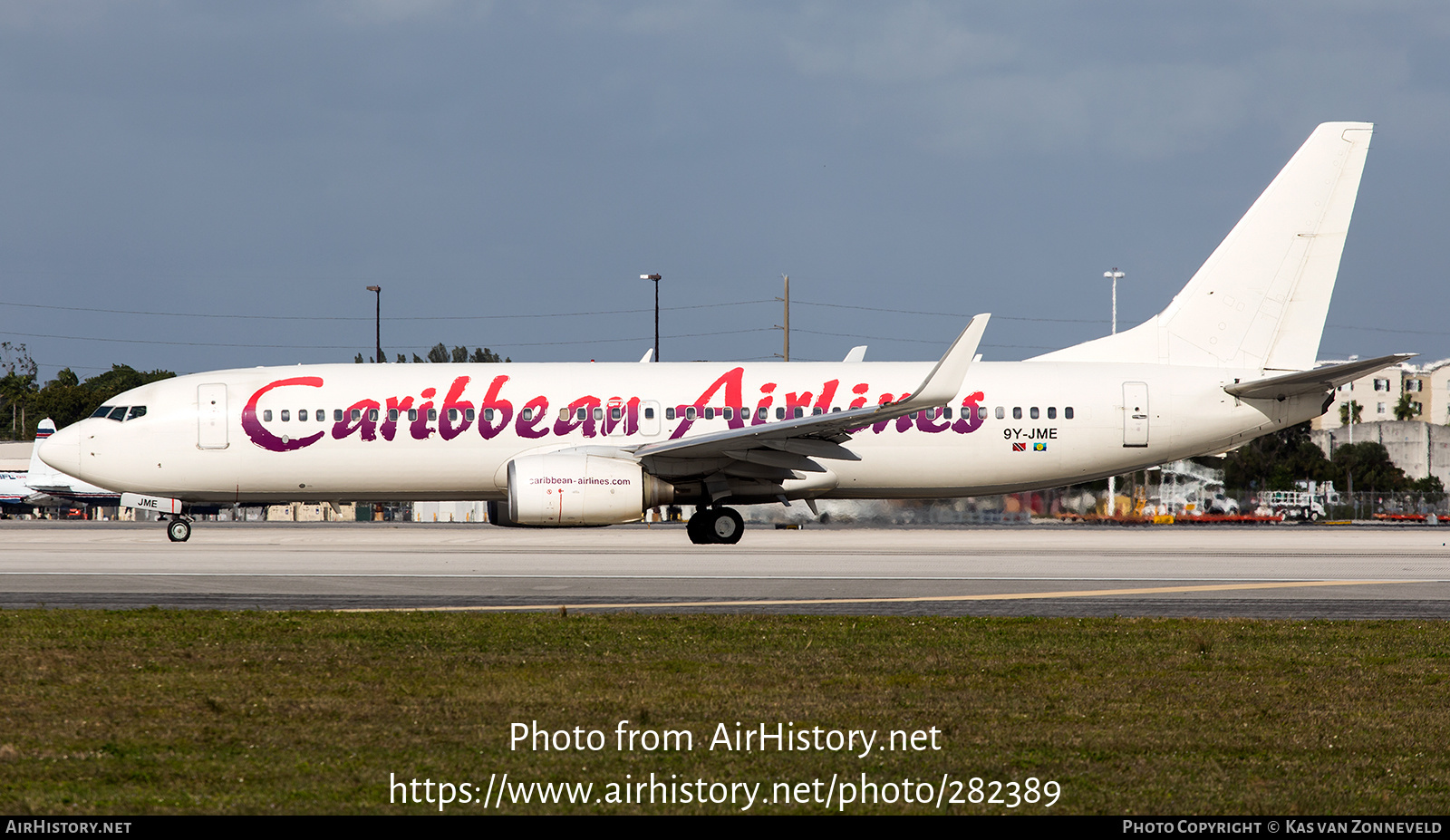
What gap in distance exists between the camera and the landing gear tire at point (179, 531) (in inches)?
979

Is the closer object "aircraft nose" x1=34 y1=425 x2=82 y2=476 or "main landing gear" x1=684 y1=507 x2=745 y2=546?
"main landing gear" x1=684 y1=507 x2=745 y2=546

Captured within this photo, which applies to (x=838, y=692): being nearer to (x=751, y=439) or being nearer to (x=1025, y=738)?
(x=1025, y=738)

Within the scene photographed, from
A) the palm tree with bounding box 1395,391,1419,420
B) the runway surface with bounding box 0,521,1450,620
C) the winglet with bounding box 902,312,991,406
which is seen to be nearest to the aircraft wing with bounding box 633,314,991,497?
the winglet with bounding box 902,312,991,406

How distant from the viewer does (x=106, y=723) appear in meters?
6.84

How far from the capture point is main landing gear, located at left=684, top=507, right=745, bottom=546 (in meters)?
23.7

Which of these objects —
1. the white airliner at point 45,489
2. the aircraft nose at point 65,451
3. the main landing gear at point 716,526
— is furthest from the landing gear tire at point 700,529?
the white airliner at point 45,489

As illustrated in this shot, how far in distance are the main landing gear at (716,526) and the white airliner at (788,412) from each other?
4 centimetres

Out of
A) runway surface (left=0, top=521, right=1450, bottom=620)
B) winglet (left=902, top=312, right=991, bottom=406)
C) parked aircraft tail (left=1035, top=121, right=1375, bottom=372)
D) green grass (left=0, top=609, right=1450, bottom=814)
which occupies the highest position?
parked aircraft tail (left=1035, top=121, right=1375, bottom=372)

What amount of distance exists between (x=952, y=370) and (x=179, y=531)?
1543cm

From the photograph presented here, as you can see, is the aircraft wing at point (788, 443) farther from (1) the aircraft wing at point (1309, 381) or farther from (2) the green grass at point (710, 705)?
(2) the green grass at point (710, 705)

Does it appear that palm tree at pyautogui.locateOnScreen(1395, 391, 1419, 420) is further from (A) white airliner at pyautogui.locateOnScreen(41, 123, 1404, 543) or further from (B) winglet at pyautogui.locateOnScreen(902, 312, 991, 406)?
(B) winglet at pyautogui.locateOnScreen(902, 312, 991, 406)

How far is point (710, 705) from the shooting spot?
24.6 feet

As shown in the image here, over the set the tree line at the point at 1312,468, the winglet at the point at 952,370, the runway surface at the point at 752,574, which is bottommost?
the runway surface at the point at 752,574

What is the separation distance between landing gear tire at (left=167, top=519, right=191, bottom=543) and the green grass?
46.2 ft
